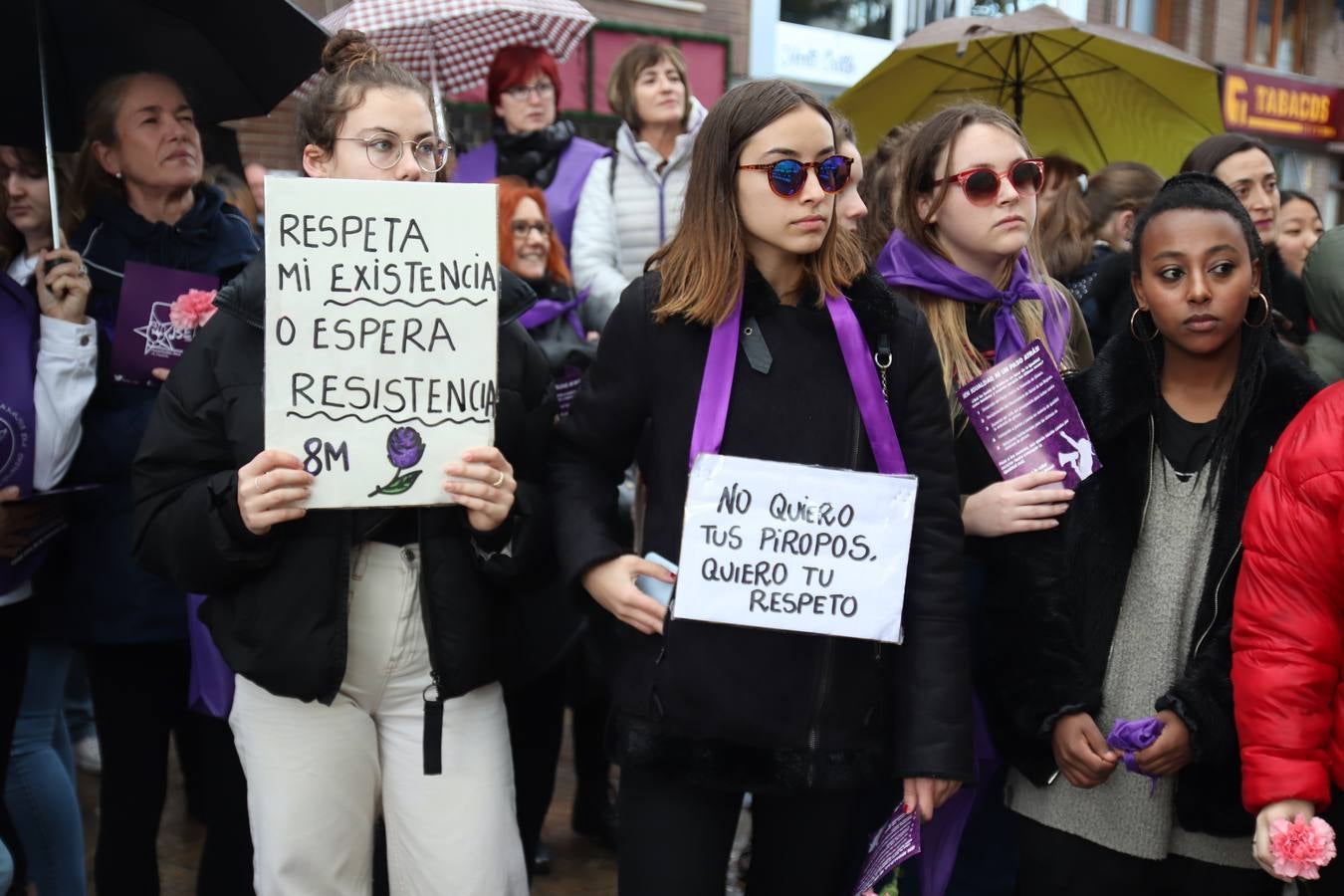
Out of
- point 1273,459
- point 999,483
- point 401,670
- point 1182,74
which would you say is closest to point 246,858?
point 401,670

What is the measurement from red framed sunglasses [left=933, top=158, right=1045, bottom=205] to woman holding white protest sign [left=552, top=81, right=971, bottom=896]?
2.03 feet

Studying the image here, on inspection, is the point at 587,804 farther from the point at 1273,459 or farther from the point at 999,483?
the point at 1273,459

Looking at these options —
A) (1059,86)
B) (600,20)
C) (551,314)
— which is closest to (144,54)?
(551,314)

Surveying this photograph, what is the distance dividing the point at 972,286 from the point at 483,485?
127cm

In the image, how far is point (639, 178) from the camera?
15.8 ft

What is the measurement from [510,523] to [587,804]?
219cm

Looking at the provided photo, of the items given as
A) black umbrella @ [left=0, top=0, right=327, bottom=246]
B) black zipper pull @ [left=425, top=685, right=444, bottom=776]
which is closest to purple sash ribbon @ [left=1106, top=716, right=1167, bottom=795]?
black zipper pull @ [left=425, top=685, right=444, bottom=776]

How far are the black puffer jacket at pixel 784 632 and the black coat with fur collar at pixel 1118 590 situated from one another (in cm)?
25

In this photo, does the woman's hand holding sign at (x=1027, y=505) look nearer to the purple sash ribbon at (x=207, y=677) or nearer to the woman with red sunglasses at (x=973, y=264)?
the woman with red sunglasses at (x=973, y=264)

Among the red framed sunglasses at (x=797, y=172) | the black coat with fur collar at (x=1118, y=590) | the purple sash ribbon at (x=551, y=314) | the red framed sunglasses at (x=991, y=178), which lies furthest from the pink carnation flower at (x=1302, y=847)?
the purple sash ribbon at (x=551, y=314)

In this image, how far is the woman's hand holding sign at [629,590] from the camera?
2.30 m

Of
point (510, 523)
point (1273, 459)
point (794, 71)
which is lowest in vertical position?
point (510, 523)

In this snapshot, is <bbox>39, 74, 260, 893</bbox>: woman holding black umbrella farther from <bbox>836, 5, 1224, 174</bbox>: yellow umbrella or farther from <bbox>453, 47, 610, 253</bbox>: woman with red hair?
<bbox>836, 5, 1224, 174</bbox>: yellow umbrella

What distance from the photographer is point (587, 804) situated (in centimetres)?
437
